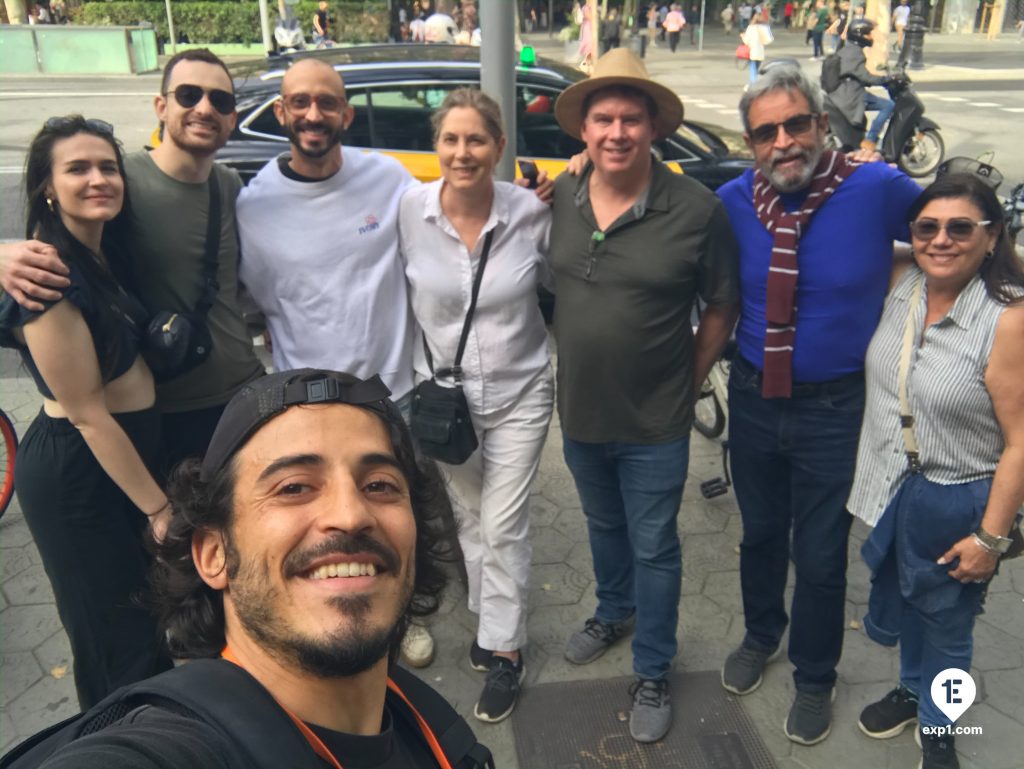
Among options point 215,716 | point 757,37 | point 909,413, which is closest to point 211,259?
point 215,716

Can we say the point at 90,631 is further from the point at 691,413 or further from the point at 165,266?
the point at 691,413

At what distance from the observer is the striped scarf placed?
2.54 meters

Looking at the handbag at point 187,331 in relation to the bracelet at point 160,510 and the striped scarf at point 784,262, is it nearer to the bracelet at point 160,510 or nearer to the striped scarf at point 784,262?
the bracelet at point 160,510

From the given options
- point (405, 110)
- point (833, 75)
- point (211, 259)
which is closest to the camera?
point (211, 259)

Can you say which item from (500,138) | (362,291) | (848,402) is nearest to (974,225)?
(848,402)

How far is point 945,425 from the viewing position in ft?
7.89

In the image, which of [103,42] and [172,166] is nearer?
[172,166]

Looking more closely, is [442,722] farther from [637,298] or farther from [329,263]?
[329,263]

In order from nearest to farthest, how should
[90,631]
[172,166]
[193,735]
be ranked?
[193,735]
[90,631]
[172,166]

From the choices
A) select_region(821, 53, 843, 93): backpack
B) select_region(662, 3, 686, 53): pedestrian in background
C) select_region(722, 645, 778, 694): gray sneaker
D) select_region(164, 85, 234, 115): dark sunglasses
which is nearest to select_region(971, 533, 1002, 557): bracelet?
select_region(722, 645, 778, 694): gray sneaker

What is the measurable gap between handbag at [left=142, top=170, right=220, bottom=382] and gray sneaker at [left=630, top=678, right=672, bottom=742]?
1862 millimetres

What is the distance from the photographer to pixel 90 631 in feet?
8.27

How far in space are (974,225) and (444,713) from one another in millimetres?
1843

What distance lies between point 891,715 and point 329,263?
2439mm
